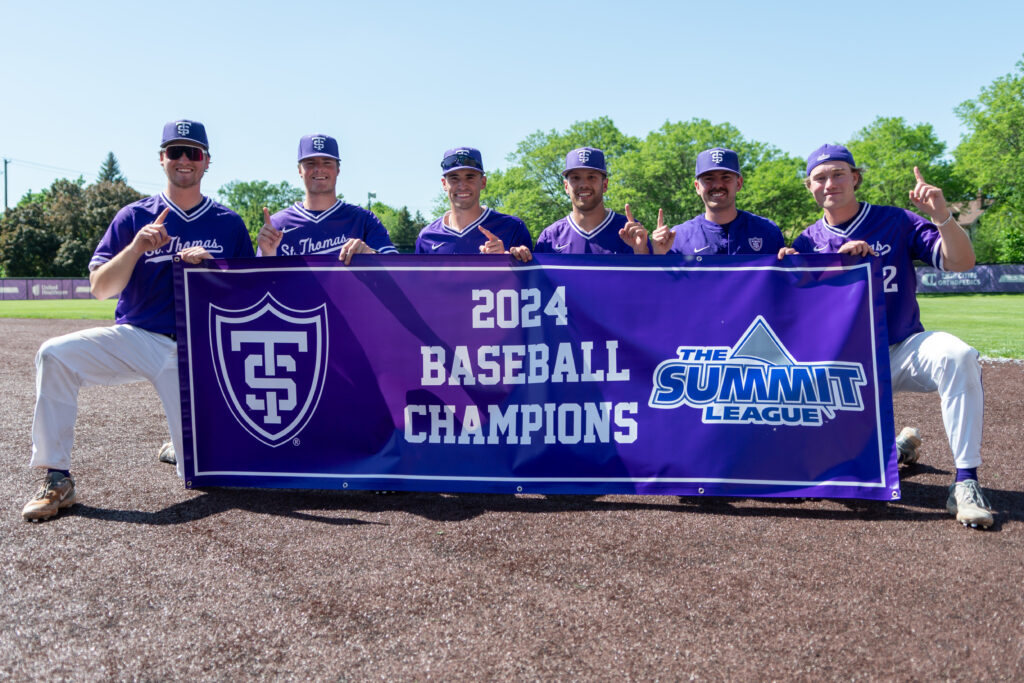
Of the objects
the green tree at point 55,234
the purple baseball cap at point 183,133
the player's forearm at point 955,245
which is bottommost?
the player's forearm at point 955,245

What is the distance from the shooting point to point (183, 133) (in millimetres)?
4844

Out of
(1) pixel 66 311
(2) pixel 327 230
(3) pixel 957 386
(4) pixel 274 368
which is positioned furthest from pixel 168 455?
(1) pixel 66 311

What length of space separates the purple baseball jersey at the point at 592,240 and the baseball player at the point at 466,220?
20 cm

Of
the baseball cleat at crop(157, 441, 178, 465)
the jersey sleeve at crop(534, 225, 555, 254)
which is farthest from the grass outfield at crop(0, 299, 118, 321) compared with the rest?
the jersey sleeve at crop(534, 225, 555, 254)

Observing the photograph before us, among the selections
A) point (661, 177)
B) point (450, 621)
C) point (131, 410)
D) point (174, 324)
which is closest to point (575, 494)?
point (450, 621)

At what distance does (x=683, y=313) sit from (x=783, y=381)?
0.71 metres

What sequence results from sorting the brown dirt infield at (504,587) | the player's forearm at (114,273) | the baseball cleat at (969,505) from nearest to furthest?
the brown dirt infield at (504,587), the baseball cleat at (969,505), the player's forearm at (114,273)

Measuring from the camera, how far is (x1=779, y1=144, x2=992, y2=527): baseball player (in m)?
4.04

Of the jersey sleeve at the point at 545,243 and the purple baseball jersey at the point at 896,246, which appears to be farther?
the jersey sleeve at the point at 545,243

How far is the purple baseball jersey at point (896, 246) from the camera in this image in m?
4.50

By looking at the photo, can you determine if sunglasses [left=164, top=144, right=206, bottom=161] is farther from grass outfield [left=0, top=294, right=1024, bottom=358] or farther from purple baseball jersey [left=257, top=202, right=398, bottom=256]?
grass outfield [left=0, top=294, right=1024, bottom=358]

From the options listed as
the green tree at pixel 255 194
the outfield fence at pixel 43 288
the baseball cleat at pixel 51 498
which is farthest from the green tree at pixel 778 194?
the green tree at pixel 255 194

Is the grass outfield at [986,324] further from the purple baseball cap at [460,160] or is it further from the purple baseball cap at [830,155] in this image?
the purple baseball cap at [460,160]

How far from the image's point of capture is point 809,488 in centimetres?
421
